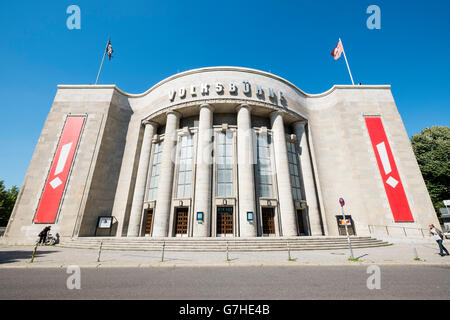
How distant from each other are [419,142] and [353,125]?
1876 cm

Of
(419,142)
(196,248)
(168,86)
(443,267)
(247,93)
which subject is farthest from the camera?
(419,142)

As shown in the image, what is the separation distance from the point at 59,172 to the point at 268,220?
87.3 ft

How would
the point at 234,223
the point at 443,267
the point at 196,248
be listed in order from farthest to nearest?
1. the point at 234,223
2. the point at 196,248
3. the point at 443,267

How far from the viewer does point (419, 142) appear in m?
34.0

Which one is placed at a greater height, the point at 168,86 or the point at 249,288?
the point at 168,86

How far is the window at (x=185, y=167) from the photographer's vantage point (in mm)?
23641

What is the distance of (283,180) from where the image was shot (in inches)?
901

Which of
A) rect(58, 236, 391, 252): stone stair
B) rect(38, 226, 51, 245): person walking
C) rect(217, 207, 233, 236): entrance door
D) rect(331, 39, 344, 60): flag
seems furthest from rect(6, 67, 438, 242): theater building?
rect(331, 39, 344, 60): flag

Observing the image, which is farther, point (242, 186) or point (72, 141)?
point (72, 141)

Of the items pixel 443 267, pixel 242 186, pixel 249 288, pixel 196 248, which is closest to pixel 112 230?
pixel 196 248

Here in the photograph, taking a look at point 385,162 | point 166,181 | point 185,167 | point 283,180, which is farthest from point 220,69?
point 385,162

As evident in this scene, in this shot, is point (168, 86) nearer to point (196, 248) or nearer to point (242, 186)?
point (242, 186)

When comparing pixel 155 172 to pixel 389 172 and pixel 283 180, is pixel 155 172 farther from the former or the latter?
pixel 389 172

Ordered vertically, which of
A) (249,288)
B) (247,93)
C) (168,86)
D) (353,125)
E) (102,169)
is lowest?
(249,288)
